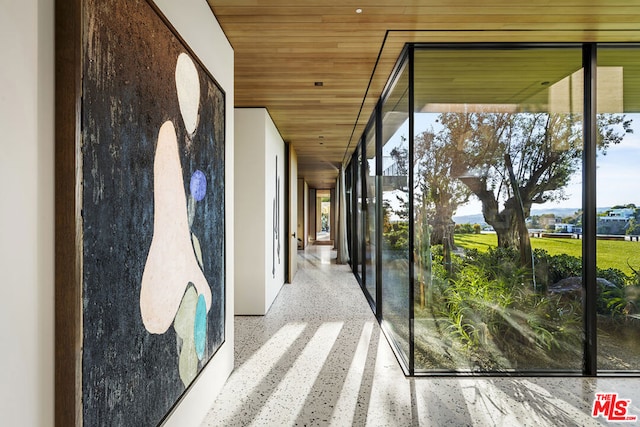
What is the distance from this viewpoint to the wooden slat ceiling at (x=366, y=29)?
220 cm

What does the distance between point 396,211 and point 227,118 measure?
1.83m

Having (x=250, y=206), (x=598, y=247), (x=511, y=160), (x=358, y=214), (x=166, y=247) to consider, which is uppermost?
(x=511, y=160)

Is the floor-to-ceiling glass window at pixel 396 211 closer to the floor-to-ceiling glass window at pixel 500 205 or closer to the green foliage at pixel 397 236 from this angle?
the green foliage at pixel 397 236

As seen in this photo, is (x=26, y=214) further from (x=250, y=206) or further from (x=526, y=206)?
(x=250, y=206)

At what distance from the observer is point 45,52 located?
0.89 meters

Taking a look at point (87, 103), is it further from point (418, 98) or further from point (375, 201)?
point (375, 201)

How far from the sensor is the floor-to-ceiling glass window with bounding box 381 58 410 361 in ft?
9.62

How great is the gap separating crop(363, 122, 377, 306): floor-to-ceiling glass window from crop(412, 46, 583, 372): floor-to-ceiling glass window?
6.02 ft

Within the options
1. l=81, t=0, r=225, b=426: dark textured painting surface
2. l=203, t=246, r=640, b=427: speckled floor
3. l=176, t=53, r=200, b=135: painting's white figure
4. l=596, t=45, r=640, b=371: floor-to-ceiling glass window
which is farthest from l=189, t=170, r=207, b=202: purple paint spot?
l=596, t=45, r=640, b=371: floor-to-ceiling glass window

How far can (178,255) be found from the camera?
5.45 feet

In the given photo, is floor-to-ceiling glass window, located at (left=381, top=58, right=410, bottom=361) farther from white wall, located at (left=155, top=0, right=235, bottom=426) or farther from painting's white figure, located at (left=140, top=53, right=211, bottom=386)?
painting's white figure, located at (left=140, top=53, right=211, bottom=386)

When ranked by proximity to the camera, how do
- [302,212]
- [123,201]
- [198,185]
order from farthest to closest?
[302,212]
[198,185]
[123,201]

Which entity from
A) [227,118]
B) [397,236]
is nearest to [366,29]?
[227,118]

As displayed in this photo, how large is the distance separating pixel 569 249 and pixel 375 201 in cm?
226
